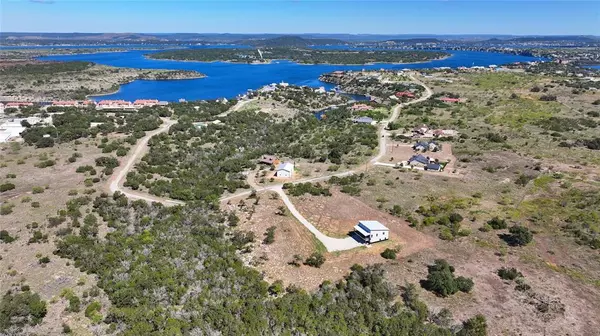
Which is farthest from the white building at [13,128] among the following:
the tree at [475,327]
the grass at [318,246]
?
the tree at [475,327]

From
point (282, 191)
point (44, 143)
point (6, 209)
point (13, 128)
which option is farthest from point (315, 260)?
point (13, 128)

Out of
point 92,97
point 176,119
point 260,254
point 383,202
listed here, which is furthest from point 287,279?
point 92,97

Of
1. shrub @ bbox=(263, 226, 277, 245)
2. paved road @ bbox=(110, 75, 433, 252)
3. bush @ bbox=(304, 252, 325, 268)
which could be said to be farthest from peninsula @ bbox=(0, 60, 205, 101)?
bush @ bbox=(304, 252, 325, 268)

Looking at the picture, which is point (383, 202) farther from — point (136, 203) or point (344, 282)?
point (136, 203)

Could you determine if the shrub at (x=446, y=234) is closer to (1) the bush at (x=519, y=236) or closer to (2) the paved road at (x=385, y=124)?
(1) the bush at (x=519, y=236)

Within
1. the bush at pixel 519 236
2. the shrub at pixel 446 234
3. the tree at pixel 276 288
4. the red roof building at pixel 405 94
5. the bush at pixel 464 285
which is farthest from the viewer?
the red roof building at pixel 405 94

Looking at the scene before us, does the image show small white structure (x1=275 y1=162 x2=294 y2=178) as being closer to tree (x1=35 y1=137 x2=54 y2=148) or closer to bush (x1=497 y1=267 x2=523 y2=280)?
bush (x1=497 y1=267 x2=523 y2=280)

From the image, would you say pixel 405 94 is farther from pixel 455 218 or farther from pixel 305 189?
pixel 455 218
